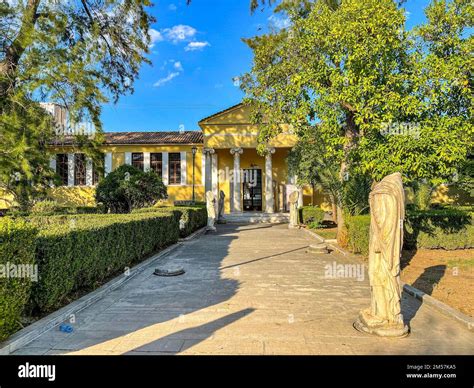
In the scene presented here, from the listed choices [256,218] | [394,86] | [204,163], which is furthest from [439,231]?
[204,163]

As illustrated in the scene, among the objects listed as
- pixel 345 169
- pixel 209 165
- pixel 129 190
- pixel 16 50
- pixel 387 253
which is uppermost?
pixel 16 50

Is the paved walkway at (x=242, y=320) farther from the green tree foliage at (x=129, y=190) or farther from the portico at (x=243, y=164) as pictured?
the portico at (x=243, y=164)

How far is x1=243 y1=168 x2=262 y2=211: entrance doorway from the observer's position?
26172mm

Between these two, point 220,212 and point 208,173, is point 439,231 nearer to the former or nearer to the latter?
point 220,212

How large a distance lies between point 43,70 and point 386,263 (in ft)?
39.4

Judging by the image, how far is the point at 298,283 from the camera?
6180mm

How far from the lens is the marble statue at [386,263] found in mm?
3803

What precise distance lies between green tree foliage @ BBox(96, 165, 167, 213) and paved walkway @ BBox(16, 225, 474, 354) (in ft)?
25.1

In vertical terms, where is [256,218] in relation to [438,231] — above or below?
below

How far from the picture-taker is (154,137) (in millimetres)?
26609

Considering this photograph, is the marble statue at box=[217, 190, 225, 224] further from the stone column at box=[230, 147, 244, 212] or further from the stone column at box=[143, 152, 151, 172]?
the stone column at box=[143, 152, 151, 172]

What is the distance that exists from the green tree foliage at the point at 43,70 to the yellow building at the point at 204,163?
32.4ft

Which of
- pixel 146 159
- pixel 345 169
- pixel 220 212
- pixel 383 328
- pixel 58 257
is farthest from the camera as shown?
pixel 146 159

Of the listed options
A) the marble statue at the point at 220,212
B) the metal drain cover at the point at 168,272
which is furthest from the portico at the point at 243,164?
the metal drain cover at the point at 168,272
